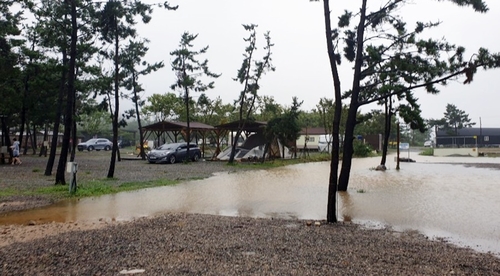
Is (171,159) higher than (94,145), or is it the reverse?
(94,145)

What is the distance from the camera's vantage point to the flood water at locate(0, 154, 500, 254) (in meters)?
8.31

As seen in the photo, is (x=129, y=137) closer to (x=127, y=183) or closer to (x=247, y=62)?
(x=247, y=62)

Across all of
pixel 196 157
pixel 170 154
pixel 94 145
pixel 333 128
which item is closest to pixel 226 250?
pixel 333 128

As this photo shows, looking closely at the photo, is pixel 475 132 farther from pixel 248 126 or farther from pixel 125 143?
pixel 125 143

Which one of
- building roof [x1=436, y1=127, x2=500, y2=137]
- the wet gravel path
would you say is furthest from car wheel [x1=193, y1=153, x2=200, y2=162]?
building roof [x1=436, y1=127, x2=500, y2=137]

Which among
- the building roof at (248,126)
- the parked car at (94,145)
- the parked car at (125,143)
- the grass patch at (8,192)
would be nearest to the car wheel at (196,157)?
the building roof at (248,126)

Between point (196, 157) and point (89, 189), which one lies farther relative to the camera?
point (196, 157)

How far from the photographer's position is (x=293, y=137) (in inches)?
1129

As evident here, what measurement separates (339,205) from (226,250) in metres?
5.80

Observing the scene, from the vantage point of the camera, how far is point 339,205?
35.3ft

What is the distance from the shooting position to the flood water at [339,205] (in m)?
8.31

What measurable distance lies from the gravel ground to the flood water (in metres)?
Result: 1.08

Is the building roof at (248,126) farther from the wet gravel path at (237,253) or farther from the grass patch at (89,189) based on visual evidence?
the wet gravel path at (237,253)

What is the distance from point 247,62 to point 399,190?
Result: 15394 millimetres
